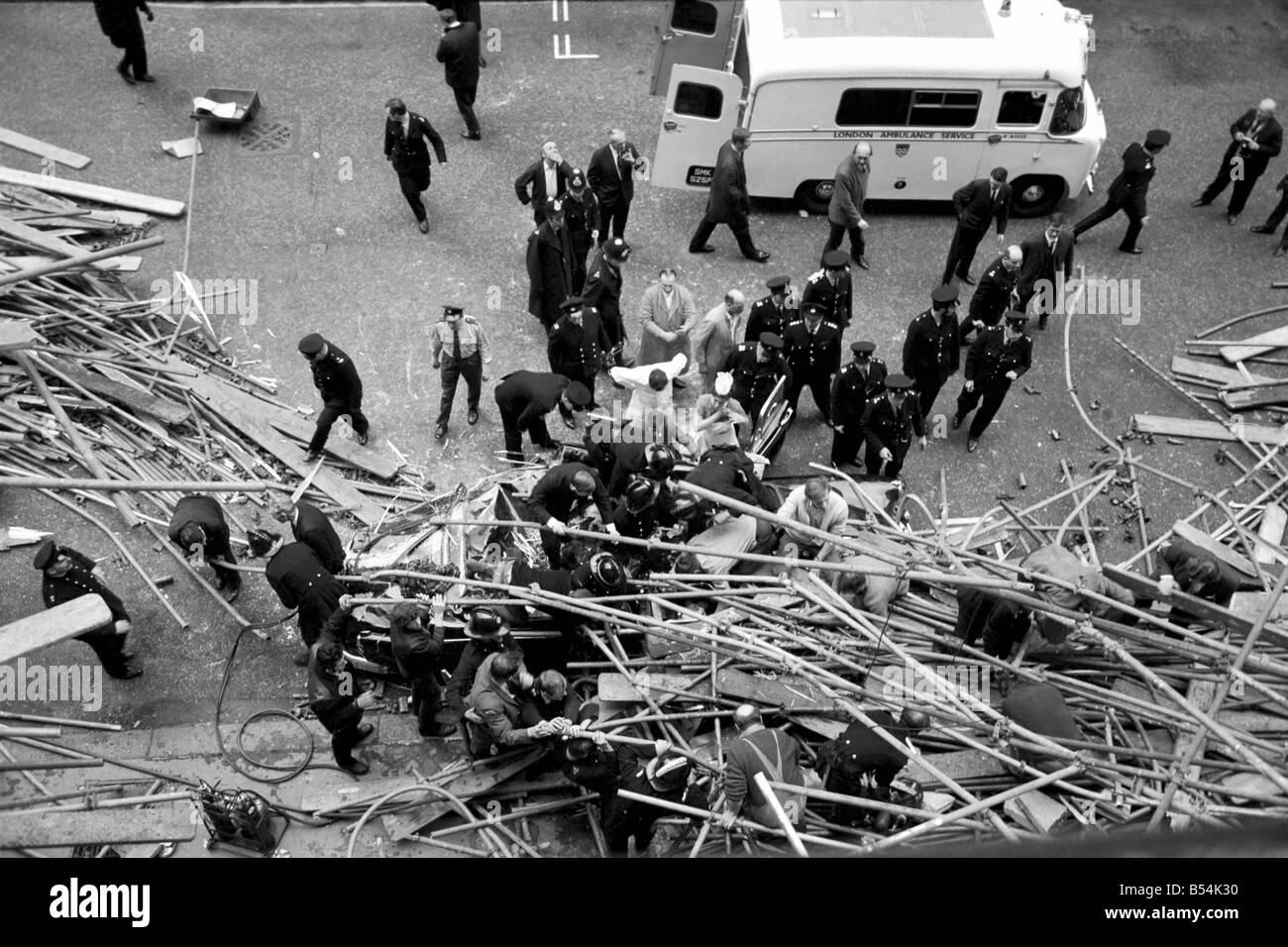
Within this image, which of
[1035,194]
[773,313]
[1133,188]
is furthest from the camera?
[1035,194]

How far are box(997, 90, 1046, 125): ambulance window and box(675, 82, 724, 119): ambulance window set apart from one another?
329 centimetres

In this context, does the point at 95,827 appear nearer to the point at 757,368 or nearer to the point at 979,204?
the point at 757,368

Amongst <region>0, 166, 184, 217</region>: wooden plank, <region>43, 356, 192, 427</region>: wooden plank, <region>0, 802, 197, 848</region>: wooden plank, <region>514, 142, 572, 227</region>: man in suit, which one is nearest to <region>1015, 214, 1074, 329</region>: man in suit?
<region>514, 142, 572, 227</region>: man in suit

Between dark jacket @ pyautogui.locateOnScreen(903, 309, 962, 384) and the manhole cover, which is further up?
the manhole cover

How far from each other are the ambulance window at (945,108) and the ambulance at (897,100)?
0.5 inches

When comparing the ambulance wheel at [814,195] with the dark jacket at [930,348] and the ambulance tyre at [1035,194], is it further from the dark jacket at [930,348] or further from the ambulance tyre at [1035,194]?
the dark jacket at [930,348]

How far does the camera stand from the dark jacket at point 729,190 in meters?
12.9

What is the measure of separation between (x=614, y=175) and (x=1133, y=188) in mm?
5942

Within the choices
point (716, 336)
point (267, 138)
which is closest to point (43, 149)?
point (267, 138)

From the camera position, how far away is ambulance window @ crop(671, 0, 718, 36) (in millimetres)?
14883

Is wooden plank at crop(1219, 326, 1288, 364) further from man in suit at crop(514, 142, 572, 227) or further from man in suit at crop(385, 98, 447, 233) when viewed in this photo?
man in suit at crop(385, 98, 447, 233)

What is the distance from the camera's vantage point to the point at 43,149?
1430cm

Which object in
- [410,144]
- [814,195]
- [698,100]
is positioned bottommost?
[814,195]
